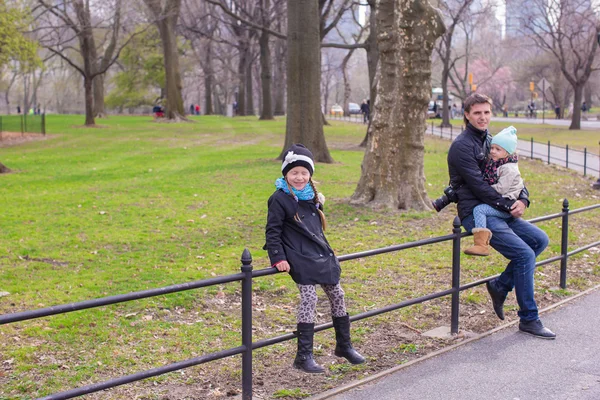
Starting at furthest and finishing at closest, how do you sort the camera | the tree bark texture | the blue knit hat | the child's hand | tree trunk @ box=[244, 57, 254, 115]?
tree trunk @ box=[244, 57, 254, 115]
the tree bark texture
the camera
the blue knit hat
the child's hand

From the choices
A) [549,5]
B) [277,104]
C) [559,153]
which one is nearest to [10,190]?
[559,153]

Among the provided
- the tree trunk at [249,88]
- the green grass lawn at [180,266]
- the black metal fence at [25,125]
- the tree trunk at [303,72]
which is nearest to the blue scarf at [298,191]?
the green grass lawn at [180,266]

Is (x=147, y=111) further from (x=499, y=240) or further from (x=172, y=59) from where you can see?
(x=499, y=240)

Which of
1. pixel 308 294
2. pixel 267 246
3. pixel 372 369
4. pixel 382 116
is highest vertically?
pixel 382 116

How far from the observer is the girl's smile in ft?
16.9

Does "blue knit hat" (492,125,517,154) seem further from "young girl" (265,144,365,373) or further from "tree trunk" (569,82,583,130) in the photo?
"tree trunk" (569,82,583,130)

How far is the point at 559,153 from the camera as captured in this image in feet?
88.0

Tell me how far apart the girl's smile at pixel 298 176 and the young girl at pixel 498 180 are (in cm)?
175

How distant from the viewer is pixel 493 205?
611 cm

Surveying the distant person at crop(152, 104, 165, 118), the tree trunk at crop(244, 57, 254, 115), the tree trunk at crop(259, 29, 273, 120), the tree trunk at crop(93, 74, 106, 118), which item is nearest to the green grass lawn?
the tree trunk at crop(259, 29, 273, 120)

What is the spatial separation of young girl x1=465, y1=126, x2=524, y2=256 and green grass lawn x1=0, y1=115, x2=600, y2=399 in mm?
1045

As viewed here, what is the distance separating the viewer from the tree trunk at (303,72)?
61.6 feet

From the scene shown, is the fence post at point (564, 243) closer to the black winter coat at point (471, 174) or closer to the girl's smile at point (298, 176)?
the black winter coat at point (471, 174)

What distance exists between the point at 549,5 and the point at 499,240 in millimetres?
40100
